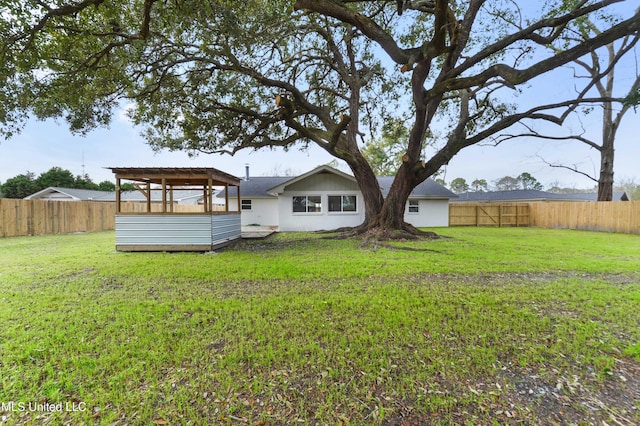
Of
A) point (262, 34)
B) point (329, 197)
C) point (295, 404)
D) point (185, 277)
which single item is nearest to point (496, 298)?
point (295, 404)

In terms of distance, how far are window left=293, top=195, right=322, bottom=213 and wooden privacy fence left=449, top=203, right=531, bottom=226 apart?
32.3ft

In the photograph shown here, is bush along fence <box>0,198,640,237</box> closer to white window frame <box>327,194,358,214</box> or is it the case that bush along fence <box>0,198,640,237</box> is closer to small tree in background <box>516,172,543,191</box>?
white window frame <box>327,194,358,214</box>

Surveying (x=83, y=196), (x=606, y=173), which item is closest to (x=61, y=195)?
(x=83, y=196)

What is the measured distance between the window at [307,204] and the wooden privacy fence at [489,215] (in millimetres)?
9853

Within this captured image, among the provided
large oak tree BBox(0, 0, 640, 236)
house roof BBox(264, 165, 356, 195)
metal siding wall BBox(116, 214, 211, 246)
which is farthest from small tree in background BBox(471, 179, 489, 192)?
metal siding wall BBox(116, 214, 211, 246)

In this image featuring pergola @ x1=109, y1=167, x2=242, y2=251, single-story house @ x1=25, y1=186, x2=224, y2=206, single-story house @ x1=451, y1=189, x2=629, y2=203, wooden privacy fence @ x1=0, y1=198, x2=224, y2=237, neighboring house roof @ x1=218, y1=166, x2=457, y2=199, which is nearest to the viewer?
pergola @ x1=109, y1=167, x2=242, y2=251

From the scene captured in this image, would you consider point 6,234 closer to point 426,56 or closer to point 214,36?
point 214,36

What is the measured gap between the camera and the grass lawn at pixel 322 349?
2.00m

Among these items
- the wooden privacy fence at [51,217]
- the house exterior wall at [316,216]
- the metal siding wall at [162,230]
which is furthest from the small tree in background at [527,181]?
the wooden privacy fence at [51,217]

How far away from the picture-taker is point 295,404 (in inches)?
80.5

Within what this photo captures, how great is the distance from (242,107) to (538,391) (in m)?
11.4

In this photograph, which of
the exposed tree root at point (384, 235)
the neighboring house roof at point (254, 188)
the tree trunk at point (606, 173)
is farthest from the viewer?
the neighboring house roof at point (254, 188)

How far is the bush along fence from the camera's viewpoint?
12984 millimetres

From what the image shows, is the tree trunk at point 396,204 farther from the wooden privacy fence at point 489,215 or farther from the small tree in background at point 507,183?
the small tree in background at point 507,183
